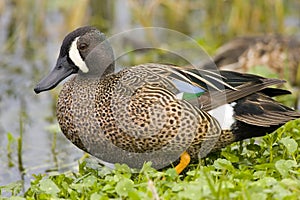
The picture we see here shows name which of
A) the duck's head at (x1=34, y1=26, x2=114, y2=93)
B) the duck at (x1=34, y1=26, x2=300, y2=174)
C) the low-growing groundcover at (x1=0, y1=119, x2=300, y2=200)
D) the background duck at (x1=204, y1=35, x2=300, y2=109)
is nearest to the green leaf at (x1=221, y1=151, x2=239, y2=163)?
the low-growing groundcover at (x1=0, y1=119, x2=300, y2=200)

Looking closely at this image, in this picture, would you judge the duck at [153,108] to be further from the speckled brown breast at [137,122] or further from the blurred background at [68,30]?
the blurred background at [68,30]

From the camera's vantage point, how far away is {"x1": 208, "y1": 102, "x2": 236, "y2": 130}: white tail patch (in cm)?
407

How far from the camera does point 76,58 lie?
4219 millimetres

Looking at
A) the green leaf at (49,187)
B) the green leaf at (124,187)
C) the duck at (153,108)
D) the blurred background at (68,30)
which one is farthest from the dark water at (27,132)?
the green leaf at (124,187)

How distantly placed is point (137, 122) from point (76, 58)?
616mm

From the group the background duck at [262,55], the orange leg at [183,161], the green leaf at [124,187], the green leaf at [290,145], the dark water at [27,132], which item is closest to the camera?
the green leaf at [124,187]

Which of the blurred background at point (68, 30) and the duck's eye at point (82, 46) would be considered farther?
the blurred background at point (68, 30)

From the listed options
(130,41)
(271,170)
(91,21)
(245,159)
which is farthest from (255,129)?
(91,21)

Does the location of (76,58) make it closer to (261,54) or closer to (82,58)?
(82,58)

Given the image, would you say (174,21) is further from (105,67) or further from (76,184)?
(76,184)

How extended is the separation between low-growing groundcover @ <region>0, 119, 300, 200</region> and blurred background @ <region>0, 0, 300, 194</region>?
1524mm

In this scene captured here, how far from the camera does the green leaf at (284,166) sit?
3.54 metres

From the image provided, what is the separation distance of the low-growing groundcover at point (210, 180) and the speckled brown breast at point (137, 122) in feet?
0.43

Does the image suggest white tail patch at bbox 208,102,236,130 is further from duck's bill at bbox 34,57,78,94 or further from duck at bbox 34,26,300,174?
duck's bill at bbox 34,57,78,94
